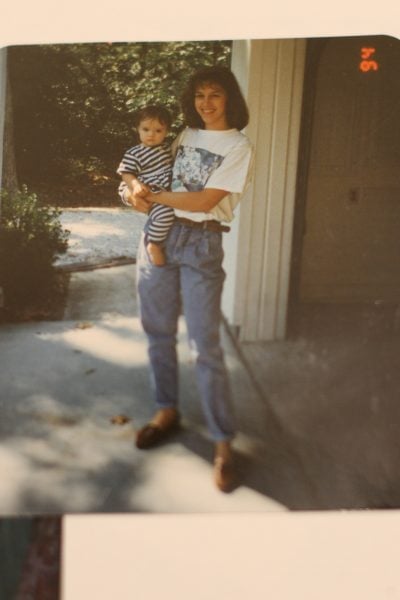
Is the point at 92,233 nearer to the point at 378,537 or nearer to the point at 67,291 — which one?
the point at 67,291

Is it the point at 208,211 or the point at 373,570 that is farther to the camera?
the point at 373,570

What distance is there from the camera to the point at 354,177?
1911 mm

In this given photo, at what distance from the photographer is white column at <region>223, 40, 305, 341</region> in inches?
70.3

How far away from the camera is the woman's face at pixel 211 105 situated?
1805mm

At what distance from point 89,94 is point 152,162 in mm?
264

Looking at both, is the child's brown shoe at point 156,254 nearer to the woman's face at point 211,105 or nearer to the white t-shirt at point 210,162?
the white t-shirt at point 210,162

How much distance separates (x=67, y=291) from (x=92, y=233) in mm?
189

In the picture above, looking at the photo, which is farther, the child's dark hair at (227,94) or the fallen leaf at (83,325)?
the fallen leaf at (83,325)

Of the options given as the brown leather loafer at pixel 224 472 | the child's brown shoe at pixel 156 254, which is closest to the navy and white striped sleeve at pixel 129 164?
the child's brown shoe at pixel 156 254

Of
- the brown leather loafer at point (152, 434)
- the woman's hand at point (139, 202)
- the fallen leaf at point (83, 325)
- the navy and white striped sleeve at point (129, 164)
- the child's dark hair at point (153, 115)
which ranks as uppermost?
the child's dark hair at point (153, 115)

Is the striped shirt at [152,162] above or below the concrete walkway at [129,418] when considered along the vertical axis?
above

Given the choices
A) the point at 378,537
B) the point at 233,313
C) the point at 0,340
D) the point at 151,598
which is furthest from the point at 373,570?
the point at 0,340

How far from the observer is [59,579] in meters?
1.93

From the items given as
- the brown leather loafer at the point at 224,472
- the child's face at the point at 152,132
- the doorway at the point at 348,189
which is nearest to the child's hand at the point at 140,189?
the child's face at the point at 152,132
